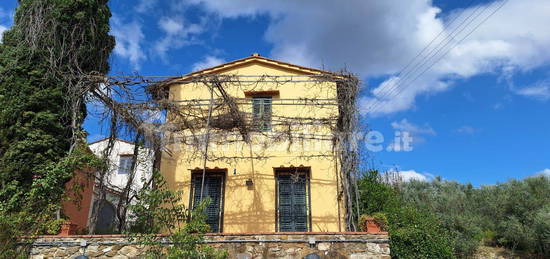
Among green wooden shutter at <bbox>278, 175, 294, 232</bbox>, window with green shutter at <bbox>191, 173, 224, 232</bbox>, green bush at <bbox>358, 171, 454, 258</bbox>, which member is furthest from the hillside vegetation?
window with green shutter at <bbox>191, 173, 224, 232</bbox>

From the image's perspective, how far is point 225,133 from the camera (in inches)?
406

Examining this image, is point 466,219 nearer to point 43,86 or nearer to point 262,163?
point 262,163

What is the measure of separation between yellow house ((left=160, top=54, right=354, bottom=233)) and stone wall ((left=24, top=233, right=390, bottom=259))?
3.04m

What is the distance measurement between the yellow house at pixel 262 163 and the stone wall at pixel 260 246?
Answer: 304 cm

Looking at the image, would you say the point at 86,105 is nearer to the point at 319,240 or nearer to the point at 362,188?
the point at 319,240

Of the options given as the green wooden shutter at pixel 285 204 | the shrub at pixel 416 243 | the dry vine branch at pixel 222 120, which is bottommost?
the shrub at pixel 416 243

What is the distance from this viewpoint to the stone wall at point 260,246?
6590 mm

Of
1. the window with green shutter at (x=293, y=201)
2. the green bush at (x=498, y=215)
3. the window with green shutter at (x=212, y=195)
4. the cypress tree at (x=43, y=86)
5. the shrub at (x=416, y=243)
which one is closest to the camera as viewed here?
the cypress tree at (x=43, y=86)

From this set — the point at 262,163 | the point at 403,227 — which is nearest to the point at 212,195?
the point at 262,163

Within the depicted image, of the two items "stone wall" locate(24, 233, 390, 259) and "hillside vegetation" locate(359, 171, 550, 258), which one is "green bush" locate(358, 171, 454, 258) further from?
"stone wall" locate(24, 233, 390, 259)

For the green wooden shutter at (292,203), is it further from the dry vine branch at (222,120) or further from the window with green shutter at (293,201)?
the dry vine branch at (222,120)

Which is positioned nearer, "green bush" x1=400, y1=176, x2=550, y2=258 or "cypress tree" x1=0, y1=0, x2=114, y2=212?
"cypress tree" x1=0, y1=0, x2=114, y2=212

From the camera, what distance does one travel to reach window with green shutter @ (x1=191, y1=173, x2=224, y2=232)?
33.6ft

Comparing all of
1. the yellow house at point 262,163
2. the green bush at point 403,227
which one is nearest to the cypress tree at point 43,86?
the yellow house at point 262,163
